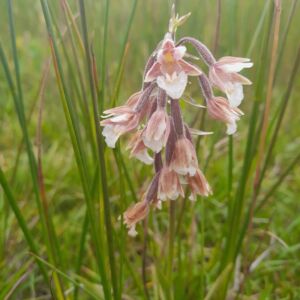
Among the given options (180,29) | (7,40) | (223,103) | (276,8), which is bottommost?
(7,40)

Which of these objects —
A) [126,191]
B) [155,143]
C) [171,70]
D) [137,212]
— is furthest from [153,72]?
[126,191]

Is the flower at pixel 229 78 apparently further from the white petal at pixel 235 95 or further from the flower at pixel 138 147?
the flower at pixel 138 147

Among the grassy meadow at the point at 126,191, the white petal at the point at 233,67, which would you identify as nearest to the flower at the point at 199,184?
the grassy meadow at the point at 126,191

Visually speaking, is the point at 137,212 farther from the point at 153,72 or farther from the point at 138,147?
the point at 153,72

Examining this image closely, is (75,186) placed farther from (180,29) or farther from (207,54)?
(207,54)

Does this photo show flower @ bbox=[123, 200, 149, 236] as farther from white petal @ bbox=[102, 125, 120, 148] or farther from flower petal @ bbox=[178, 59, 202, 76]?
flower petal @ bbox=[178, 59, 202, 76]

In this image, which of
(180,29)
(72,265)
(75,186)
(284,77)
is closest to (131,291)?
(72,265)

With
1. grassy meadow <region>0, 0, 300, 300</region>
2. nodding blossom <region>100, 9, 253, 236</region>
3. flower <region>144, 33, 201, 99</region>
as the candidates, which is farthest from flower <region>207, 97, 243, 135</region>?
grassy meadow <region>0, 0, 300, 300</region>
